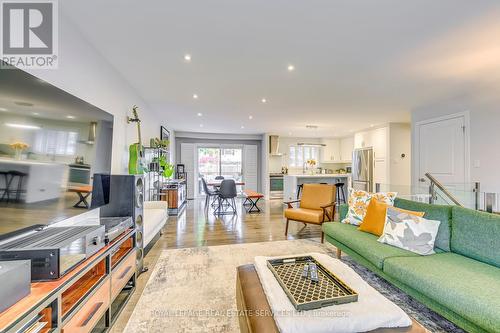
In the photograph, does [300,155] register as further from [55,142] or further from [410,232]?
[55,142]

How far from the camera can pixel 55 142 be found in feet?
5.02

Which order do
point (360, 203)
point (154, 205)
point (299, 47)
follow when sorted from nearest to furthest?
point (299, 47) → point (360, 203) → point (154, 205)

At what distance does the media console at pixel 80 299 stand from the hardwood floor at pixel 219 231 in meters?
0.40

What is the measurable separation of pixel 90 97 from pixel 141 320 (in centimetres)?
228

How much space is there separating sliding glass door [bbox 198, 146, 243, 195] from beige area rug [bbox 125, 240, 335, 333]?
584 cm

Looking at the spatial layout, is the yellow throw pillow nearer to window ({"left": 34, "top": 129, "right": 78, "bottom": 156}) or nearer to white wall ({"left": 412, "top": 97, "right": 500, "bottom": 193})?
white wall ({"left": 412, "top": 97, "right": 500, "bottom": 193})

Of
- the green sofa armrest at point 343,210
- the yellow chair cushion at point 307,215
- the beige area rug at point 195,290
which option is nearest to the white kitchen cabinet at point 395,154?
the yellow chair cushion at point 307,215

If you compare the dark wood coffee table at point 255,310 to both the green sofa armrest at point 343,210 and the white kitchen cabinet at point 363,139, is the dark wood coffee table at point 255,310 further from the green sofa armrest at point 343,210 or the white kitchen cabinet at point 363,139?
the white kitchen cabinet at point 363,139

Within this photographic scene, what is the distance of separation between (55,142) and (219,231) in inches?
125

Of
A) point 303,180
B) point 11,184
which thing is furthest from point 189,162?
point 11,184

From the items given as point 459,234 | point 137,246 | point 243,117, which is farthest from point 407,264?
point 243,117

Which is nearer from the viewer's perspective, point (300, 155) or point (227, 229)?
point (227, 229)

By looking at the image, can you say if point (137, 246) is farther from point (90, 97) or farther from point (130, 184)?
point (90, 97)

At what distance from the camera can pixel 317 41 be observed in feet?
7.88
